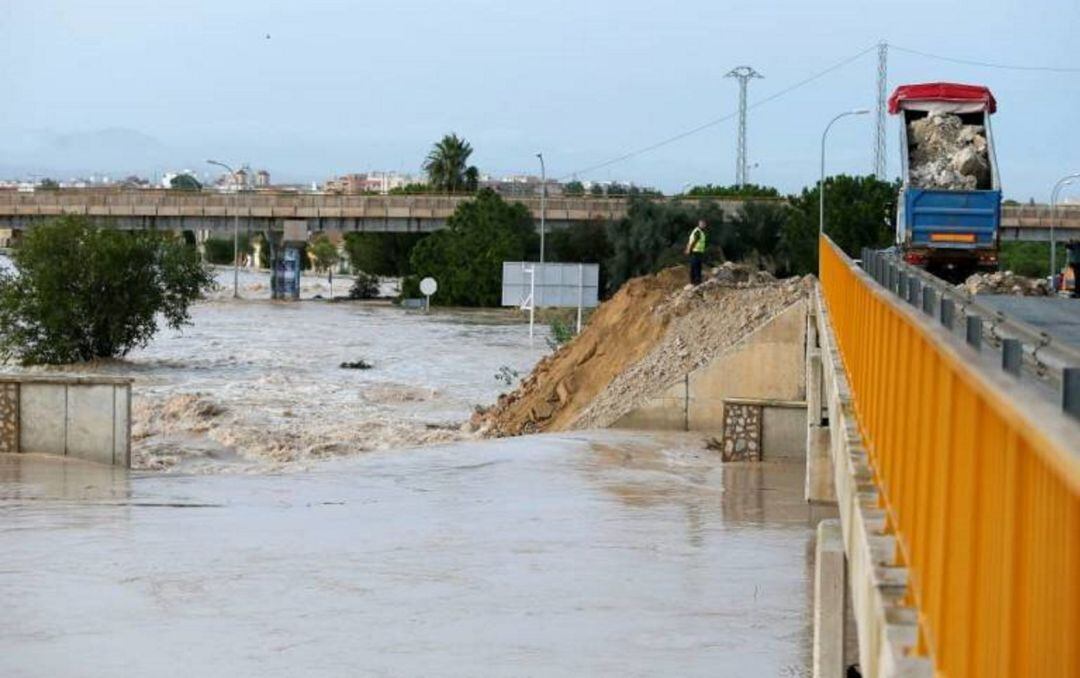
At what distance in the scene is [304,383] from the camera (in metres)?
55.5

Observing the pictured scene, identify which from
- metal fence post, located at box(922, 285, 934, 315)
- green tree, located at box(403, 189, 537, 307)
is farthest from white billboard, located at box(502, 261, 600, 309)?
green tree, located at box(403, 189, 537, 307)

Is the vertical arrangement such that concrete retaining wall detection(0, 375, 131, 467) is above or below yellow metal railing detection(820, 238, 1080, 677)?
below

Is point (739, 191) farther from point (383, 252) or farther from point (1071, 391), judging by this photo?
point (1071, 391)

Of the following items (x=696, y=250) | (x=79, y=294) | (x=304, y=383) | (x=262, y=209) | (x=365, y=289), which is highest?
(x=262, y=209)

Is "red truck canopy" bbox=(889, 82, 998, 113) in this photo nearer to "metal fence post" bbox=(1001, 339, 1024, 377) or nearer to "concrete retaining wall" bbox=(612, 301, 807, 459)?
"concrete retaining wall" bbox=(612, 301, 807, 459)

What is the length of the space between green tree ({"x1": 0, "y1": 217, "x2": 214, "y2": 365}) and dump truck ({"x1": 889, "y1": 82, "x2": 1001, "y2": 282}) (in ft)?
96.8

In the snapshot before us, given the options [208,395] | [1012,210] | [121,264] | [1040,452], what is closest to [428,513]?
[1040,452]

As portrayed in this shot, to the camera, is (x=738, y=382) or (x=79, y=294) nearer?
(x=738, y=382)

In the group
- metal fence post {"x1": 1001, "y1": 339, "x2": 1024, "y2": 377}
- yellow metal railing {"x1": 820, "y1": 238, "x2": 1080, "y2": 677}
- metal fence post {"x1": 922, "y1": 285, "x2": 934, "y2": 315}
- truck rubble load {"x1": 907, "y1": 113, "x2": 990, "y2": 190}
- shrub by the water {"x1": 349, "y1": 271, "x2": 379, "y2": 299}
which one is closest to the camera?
yellow metal railing {"x1": 820, "y1": 238, "x2": 1080, "y2": 677}

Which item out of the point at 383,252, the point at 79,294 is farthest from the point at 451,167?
the point at 79,294

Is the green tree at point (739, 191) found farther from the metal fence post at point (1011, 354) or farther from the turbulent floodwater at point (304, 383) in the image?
the metal fence post at point (1011, 354)

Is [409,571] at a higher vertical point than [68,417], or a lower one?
lower

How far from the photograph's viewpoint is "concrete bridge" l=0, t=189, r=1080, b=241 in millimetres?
117062

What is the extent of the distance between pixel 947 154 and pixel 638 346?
8876mm
